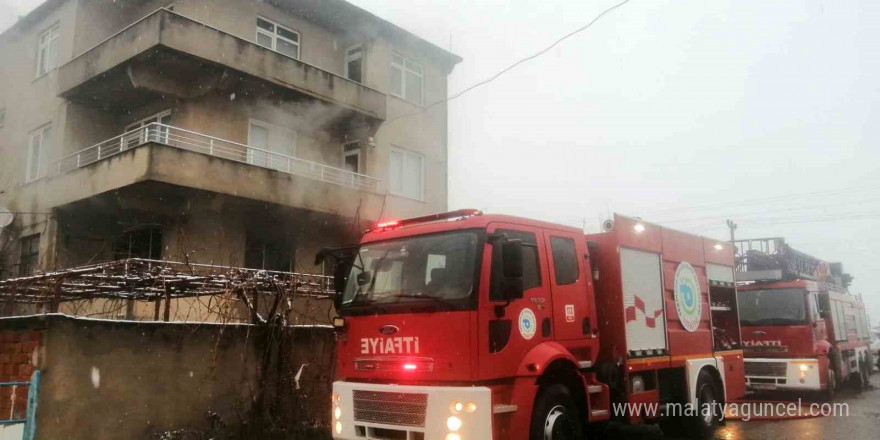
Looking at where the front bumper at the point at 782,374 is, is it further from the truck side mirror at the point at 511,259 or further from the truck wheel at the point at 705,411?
the truck side mirror at the point at 511,259

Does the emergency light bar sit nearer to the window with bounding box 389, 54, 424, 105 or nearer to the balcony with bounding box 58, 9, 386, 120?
the balcony with bounding box 58, 9, 386, 120

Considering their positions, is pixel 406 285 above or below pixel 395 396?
above

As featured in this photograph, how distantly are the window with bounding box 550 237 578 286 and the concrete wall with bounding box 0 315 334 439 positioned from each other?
386 centimetres

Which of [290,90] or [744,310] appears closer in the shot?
[744,310]

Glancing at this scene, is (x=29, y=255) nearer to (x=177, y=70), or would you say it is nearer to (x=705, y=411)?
(x=177, y=70)

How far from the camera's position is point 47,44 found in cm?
1702

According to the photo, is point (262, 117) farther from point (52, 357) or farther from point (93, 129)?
point (52, 357)

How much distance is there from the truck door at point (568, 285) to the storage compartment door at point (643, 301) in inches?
27.9

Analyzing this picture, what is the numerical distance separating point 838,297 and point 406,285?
13.6 metres

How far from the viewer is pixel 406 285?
6.09 meters

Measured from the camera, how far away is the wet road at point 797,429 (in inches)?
345

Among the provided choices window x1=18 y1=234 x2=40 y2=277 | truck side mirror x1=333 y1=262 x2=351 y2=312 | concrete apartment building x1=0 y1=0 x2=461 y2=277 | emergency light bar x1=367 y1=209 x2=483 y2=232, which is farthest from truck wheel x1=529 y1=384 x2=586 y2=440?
window x1=18 y1=234 x2=40 y2=277

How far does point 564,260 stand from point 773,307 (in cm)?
875

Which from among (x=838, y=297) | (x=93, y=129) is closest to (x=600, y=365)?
(x=838, y=297)
